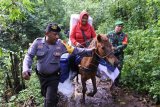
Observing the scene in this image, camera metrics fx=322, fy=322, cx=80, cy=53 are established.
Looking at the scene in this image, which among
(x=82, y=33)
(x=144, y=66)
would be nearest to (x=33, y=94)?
(x=82, y=33)

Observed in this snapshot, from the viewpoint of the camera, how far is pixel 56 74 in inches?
260

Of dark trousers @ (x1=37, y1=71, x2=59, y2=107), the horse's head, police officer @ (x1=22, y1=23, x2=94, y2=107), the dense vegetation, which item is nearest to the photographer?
police officer @ (x1=22, y1=23, x2=94, y2=107)

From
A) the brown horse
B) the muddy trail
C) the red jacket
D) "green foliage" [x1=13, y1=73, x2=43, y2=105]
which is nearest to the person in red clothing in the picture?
the red jacket

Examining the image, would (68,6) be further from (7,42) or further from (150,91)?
(150,91)

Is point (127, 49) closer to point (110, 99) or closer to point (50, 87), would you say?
point (110, 99)

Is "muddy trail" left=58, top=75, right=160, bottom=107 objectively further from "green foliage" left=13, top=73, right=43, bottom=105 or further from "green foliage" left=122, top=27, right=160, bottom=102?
"green foliage" left=13, top=73, right=43, bottom=105

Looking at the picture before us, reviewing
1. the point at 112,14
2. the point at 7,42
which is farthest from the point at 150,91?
the point at 112,14

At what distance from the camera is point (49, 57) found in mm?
6371

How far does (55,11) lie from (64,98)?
10791mm

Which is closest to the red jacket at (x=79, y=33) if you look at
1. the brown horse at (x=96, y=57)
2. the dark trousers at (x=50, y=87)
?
the brown horse at (x=96, y=57)

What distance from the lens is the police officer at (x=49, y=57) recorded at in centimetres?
627

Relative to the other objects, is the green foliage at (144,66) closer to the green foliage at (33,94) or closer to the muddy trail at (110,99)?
the muddy trail at (110,99)

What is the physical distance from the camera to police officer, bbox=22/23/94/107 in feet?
20.6

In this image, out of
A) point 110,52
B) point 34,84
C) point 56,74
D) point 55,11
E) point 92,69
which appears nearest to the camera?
point 56,74
